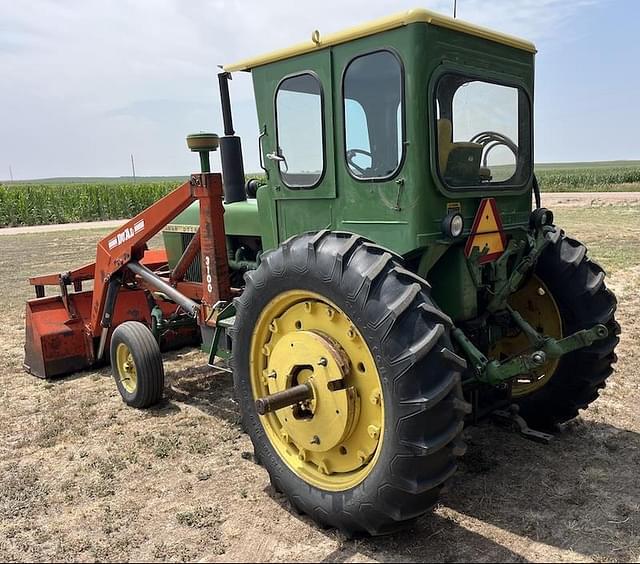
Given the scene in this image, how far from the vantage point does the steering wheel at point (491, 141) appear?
140 inches

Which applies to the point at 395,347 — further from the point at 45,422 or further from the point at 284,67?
the point at 45,422

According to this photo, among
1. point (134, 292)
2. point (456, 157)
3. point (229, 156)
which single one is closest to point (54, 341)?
point (134, 292)

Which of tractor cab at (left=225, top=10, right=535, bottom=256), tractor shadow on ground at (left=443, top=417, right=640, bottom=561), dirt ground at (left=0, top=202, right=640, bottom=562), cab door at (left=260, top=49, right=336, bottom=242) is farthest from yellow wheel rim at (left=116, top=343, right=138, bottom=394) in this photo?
tractor shadow on ground at (left=443, top=417, right=640, bottom=561)

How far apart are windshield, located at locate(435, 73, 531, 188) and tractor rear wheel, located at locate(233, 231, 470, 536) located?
0.84 metres

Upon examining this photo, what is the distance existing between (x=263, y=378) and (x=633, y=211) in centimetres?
2188

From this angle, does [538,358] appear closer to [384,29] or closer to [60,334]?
[384,29]

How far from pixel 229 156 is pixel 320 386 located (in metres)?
2.22

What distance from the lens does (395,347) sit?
2.60m

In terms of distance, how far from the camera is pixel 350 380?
2.99 meters

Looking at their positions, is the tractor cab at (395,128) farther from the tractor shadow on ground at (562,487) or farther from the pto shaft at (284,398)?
the tractor shadow on ground at (562,487)

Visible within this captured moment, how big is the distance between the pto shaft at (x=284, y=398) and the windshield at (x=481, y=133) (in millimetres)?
1344

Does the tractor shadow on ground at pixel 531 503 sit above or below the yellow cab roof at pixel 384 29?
below

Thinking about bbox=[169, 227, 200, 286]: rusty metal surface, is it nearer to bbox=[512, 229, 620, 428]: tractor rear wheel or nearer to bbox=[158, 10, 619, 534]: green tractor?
bbox=[158, 10, 619, 534]: green tractor

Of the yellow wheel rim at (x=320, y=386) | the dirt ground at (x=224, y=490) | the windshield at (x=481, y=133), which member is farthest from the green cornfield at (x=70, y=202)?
the yellow wheel rim at (x=320, y=386)
